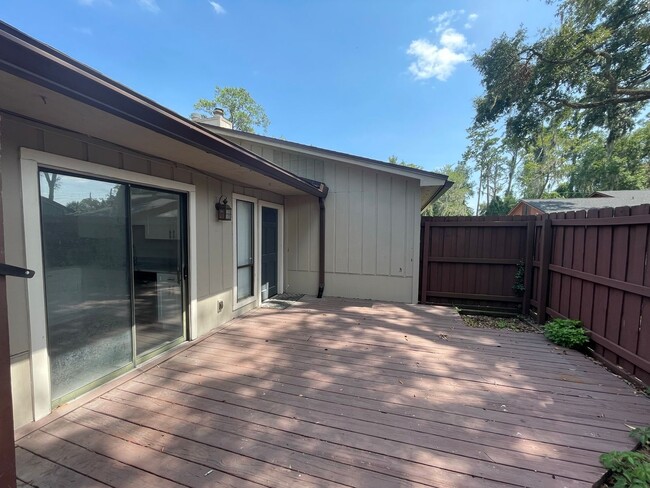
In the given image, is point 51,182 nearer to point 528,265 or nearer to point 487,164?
point 528,265

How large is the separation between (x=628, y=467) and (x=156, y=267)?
4.02 m

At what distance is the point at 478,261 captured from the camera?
546 cm

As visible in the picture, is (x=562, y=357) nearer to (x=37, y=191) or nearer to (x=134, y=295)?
(x=134, y=295)

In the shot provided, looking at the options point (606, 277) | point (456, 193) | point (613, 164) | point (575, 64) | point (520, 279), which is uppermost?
point (456, 193)

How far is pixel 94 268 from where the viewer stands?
2436mm

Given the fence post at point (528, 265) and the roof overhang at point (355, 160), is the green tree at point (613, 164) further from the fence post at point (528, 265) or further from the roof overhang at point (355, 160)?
the roof overhang at point (355, 160)

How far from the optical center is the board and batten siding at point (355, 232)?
5.57 meters

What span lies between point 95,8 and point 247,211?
5033 millimetres

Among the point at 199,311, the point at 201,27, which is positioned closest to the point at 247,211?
the point at 199,311

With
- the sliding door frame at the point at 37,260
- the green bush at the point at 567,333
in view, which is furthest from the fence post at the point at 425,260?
the sliding door frame at the point at 37,260

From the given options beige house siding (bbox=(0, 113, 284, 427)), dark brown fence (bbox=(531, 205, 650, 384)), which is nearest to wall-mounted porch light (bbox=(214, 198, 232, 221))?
beige house siding (bbox=(0, 113, 284, 427))

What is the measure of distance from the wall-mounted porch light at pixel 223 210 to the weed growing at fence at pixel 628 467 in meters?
4.27

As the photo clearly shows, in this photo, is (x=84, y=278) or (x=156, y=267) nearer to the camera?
(x=84, y=278)

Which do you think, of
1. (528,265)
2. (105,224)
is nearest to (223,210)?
(105,224)
